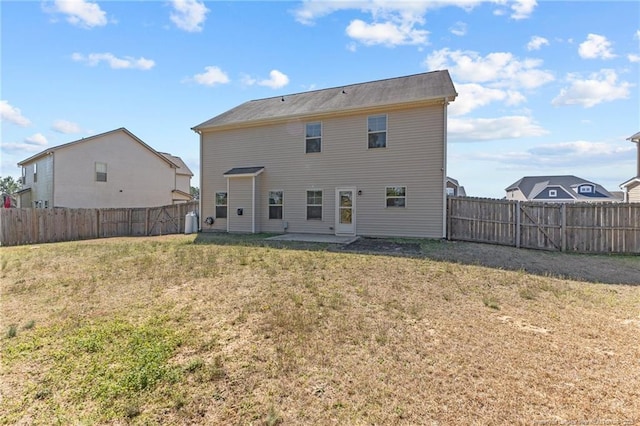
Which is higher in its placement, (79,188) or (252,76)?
(252,76)

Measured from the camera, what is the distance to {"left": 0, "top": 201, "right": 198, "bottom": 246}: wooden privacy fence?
43.4ft

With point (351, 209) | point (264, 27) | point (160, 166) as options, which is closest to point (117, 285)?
point (351, 209)

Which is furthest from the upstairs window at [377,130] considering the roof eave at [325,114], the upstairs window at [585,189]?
the upstairs window at [585,189]

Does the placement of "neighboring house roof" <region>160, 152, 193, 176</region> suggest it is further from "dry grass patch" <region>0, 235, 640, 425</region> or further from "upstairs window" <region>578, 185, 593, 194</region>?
"upstairs window" <region>578, 185, 593, 194</region>

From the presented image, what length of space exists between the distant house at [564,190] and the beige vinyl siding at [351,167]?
34.0m

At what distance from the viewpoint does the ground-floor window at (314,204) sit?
44.8ft

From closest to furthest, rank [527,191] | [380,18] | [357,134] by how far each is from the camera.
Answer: [380,18], [357,134], [527,191]

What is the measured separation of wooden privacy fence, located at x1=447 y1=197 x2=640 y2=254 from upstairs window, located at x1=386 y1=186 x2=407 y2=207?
80.4 inches

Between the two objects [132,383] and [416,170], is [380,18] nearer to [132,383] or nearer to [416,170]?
[416,170]

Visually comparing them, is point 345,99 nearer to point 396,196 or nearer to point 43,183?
point 396,196

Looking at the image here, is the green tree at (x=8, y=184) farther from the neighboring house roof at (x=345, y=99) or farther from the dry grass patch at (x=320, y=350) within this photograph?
the dry grass patch at (x=320, y=350)

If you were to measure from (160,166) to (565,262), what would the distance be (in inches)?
1007

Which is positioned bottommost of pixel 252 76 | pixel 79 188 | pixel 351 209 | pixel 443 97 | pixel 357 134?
pixel 351 209

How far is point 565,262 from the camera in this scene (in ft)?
26.5
